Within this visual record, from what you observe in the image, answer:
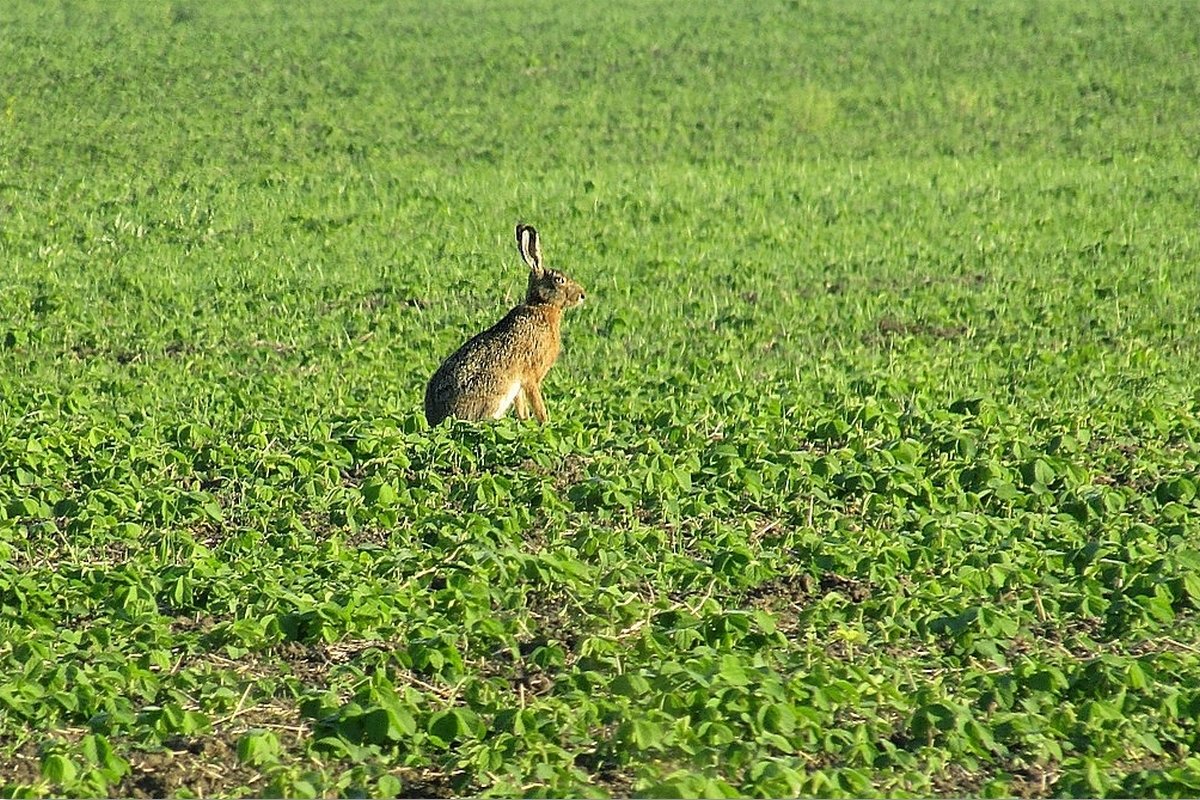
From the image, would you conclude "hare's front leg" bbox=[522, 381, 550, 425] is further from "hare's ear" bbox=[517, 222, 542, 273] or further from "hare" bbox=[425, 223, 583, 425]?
"hare's ear" bbox=[517, 222, 542, 273]

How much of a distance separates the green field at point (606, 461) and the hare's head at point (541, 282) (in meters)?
0.72

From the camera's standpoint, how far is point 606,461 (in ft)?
30.2

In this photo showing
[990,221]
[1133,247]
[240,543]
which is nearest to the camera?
[240,543]

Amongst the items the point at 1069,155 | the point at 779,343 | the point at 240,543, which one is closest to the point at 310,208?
the point at 779,343

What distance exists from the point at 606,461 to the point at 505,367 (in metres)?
1.44

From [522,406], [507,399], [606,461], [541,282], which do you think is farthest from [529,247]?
[606,461]

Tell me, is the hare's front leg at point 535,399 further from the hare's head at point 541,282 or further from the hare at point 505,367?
the hare's head at point 541,282

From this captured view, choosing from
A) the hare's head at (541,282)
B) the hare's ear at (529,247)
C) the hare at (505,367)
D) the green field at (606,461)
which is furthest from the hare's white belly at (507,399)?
the hare's ear at (529,247)

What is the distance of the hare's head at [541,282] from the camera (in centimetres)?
1114

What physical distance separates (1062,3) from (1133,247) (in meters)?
19.1

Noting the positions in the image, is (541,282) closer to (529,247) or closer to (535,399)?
(529,247)

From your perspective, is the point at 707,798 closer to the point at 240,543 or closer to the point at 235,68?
the point at 240,543

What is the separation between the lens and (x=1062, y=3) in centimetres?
3469

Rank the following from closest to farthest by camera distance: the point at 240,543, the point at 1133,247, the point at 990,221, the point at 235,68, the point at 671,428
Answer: the point at 240,543 → the point at 671,428 → the point at 1133,247 → the point at 990,221 → the point at 235,68
